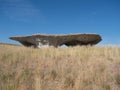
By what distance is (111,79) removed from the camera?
21.9 ft

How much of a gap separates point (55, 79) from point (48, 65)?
185 cm

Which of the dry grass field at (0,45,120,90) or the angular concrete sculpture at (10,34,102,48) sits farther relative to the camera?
the angular concrete sculpture at (10,34,102,48)

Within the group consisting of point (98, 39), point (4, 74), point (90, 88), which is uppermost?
point (98, 39)

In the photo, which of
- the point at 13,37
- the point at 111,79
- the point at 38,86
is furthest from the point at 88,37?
the point at 38,86

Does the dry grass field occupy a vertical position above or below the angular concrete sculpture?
below

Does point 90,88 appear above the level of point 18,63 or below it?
below

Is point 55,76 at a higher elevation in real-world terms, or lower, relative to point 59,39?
lower

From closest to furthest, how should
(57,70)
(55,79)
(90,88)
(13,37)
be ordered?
(90,88), (55,79), (57,70), (13,37)

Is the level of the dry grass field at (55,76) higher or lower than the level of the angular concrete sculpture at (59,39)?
lower

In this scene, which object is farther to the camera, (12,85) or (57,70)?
(57,70)

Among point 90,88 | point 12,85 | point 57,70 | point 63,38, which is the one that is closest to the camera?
point 12,85

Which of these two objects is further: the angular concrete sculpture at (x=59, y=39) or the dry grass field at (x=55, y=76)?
the angular concrete sculpture at (x=59, y=39)

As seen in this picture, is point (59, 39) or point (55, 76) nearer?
point (55, 76)

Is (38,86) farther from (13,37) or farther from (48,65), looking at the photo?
(13,37)
